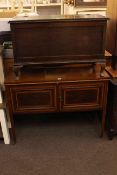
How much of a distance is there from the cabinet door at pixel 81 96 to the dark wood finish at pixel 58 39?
0.20m

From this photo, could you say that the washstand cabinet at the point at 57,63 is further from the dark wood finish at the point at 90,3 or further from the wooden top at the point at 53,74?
the dark wood finish at the point at 90,3

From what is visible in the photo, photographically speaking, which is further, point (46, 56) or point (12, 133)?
point (12, 133)

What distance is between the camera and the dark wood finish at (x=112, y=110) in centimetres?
171

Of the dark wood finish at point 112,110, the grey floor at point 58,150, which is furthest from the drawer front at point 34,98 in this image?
the dark wood finish at point 112,110

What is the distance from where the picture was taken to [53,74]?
1747 mm

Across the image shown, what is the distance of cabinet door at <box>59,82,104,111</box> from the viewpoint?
167 centimetres

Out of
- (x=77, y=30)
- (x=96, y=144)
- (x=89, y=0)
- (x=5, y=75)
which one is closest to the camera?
(x=77, y=30)

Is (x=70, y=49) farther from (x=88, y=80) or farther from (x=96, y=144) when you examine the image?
(x=96, y=144)

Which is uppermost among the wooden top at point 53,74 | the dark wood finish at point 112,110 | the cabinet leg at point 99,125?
the wooden top at point 53,74

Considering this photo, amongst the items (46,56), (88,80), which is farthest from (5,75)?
(88,80)

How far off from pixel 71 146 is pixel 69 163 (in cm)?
20

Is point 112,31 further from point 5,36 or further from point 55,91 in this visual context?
point 5,36

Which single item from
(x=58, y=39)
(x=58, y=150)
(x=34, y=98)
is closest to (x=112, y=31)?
(x=58, y=39)

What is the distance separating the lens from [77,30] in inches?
62.7
